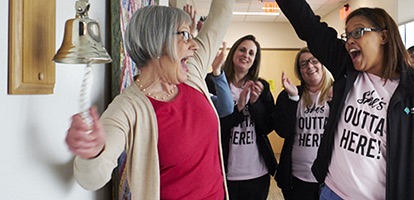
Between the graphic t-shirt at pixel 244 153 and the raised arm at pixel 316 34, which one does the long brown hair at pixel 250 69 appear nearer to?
the graphic t-shirt at pixel 244 153

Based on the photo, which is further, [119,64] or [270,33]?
[270,33]

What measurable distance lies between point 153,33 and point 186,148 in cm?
37

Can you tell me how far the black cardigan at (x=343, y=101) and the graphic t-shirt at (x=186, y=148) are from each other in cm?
53

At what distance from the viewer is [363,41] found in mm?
1294

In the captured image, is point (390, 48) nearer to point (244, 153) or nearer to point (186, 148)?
point (186, 148)

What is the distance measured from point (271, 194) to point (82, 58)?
4126mm

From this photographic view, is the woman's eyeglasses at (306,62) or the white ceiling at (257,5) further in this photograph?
the white ceiling at (257,5)

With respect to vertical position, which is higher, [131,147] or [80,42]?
[80,42]

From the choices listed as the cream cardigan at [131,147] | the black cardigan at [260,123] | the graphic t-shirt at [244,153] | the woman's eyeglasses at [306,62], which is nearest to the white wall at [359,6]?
the woman's eyeglasses at [306,62]

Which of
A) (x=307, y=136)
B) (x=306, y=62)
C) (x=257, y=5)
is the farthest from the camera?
(x=257, y=5)

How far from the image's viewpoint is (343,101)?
4.42 feet

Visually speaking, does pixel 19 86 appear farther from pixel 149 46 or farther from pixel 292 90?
pixel 292 90

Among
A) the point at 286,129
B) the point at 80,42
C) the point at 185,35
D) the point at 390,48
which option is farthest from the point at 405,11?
the point at 80,42

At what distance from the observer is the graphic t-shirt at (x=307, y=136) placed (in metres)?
2.07
